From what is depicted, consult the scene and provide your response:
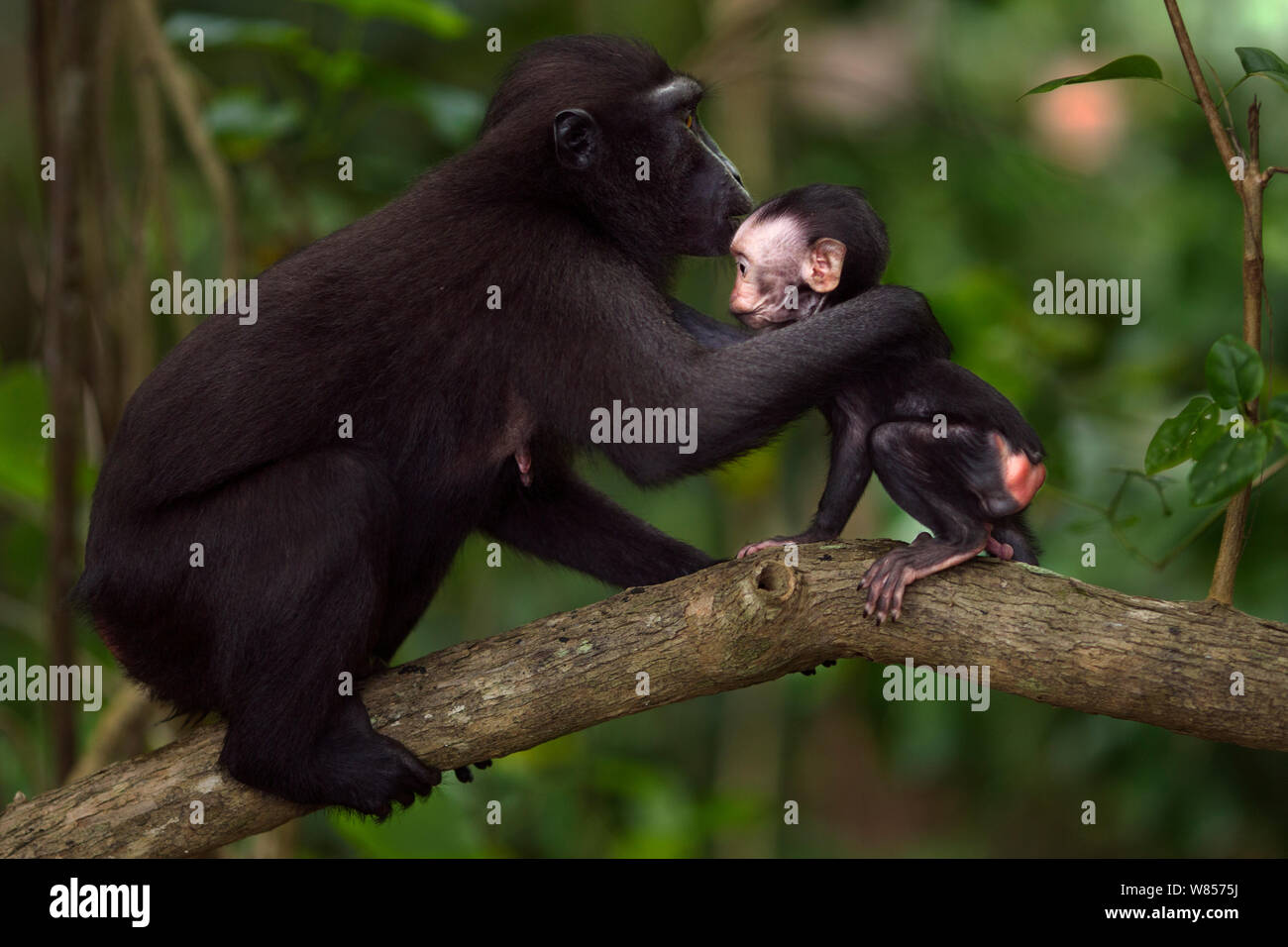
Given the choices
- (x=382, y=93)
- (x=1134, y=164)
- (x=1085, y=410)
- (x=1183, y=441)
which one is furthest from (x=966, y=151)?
(x=1183, y=441)

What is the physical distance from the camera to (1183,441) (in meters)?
3.34

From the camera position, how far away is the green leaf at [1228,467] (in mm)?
3139

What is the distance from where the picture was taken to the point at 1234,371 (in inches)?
127

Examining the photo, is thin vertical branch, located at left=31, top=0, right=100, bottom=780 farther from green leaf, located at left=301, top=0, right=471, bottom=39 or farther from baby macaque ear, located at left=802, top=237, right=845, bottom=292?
baby macaque ear, located at left=802, top=237, right=845, bottom=292

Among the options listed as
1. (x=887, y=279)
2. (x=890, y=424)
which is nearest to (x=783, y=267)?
(x=890, y=424)

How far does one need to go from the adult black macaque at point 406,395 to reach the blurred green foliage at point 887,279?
1412 millimetres

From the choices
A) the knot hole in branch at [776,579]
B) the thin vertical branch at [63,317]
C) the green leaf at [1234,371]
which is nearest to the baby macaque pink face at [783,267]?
the knot hole in branch at [776,579]

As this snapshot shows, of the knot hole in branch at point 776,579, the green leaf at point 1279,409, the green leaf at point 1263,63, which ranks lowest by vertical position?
the knot hole in branch at point 776,579

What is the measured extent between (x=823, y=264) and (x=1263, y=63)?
1.20 m

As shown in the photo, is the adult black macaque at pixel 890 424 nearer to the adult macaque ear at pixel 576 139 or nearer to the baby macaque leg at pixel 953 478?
the baby macaque leg at pixel 953 478

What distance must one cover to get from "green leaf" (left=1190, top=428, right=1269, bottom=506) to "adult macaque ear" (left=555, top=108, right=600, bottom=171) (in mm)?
1922

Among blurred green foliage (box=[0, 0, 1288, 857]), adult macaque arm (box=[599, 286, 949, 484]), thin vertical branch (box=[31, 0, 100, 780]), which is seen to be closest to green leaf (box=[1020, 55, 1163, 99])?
adult macaque arm (box=[599, 286, 949, 484])

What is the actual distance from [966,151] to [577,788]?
4156mm

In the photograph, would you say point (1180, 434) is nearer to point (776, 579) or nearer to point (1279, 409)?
point (1279, 409)
